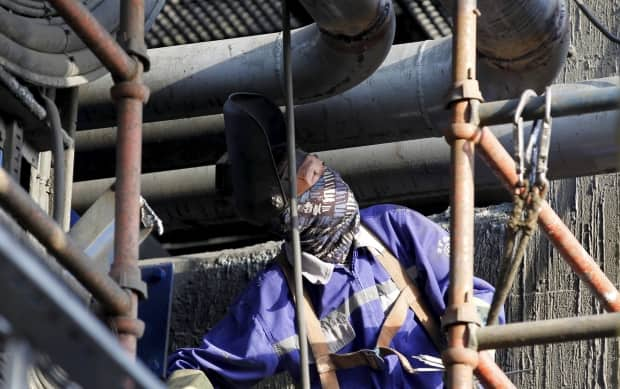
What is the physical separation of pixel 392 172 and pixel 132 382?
4.24 meters

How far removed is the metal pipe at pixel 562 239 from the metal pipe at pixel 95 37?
0.89 meters

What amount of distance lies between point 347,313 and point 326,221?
0.32 meters

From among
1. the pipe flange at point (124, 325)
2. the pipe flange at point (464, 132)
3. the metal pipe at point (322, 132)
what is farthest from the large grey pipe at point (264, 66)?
the pipe flange at point (124, 325)

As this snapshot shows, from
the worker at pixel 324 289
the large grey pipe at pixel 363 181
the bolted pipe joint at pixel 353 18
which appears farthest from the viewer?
the large grey pipe at pixel 363 181

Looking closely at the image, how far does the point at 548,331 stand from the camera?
3.24 m

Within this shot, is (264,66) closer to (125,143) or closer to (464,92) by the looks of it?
(125,143)

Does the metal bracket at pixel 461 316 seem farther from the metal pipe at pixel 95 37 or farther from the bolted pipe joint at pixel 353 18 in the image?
the bolted pipe joint at pixel 353 18

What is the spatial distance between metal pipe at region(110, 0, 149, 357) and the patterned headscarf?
4.30 feet

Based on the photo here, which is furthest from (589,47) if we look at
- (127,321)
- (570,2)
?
(127,321)

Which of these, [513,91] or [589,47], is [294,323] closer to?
[513,91]

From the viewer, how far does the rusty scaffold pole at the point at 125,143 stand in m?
3.44

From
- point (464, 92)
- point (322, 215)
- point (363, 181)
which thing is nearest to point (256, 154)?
point (322, 215)

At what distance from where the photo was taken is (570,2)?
5.70m

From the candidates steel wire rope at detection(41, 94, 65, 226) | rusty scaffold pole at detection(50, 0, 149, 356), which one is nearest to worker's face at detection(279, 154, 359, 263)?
steel wire rope at detection(41, 94, 65, 226)
